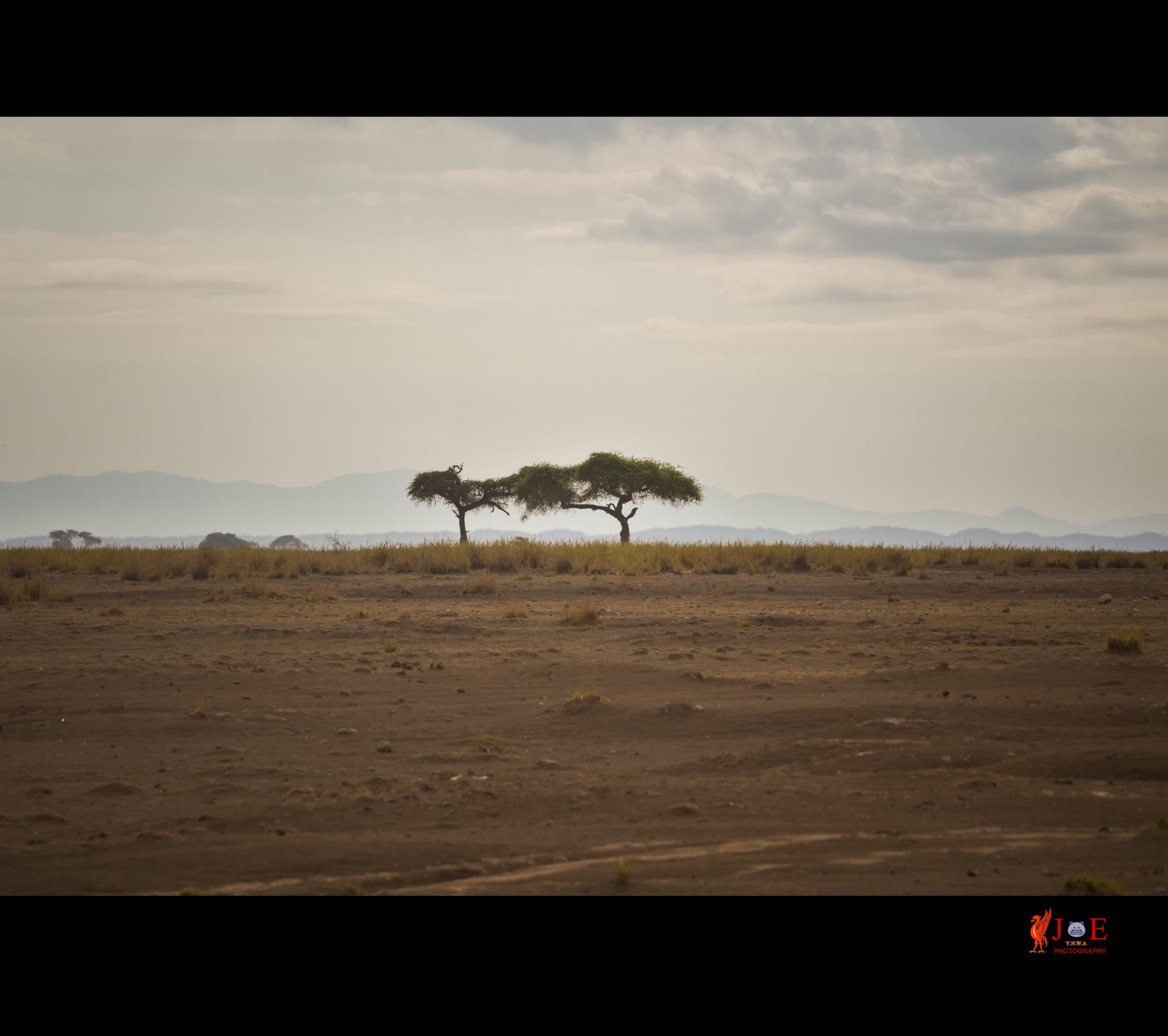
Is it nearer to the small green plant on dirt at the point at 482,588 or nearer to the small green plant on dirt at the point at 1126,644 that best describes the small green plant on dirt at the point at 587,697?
the small green plant on dirt at the point at 1126,644

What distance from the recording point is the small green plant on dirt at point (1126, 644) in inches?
468

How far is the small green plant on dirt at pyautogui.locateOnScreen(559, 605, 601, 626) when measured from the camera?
16.4 metres

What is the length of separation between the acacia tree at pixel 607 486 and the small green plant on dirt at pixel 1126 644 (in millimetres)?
40647

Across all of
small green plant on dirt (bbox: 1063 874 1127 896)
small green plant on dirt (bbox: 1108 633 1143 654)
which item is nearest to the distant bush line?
small green plant on dirt (bbox: 1108 633 1143 654)

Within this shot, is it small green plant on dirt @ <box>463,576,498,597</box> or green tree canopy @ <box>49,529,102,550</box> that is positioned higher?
green tree canopy @ <box>49,529,102,550</box>

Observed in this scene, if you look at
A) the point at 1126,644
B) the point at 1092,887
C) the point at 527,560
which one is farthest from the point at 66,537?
the point at 1092,887

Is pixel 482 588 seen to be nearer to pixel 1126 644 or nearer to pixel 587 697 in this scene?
pixel 587 697

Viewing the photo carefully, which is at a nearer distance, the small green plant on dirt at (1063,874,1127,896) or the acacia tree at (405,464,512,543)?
the small green plant on dirt at (1063,874,1127,896)

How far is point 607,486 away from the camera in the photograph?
175ft

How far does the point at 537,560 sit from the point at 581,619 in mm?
13613
